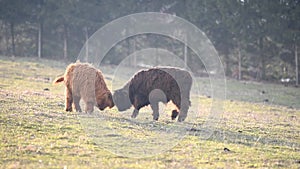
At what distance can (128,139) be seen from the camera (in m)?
12.7

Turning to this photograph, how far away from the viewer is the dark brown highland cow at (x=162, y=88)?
17.1 meters

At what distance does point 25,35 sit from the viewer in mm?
55312

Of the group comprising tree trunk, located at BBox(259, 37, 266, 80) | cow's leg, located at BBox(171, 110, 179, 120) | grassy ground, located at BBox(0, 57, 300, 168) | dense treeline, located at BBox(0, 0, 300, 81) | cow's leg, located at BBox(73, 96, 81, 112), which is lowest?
grassy ground, located at BBox(0, 57, 300, 168)

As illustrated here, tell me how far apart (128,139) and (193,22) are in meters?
37.7

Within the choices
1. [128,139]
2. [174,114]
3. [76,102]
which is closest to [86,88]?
[76,102]

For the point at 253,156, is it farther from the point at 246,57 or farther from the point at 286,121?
the point at 246,57

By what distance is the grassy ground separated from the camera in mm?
10266

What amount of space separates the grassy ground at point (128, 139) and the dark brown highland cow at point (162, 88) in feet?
1.76

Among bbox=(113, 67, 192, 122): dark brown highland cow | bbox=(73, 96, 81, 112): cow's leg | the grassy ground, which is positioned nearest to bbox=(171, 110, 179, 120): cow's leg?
bbox=(113, 67, 192, 122): dark brown highland cow

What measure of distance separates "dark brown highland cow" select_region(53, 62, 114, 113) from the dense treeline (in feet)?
91.1

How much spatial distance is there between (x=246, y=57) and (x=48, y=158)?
41059 millimetres

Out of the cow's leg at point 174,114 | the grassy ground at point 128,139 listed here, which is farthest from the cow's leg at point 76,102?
the cow's leg at point 174,114

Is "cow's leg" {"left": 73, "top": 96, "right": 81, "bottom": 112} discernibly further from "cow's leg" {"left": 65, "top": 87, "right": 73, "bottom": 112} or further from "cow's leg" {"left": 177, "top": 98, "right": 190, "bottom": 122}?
"cow's leg" {"left": 177, "top": 98, "right": 190, "bottom": 122}

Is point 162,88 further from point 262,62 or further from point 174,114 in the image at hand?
point 262,62
